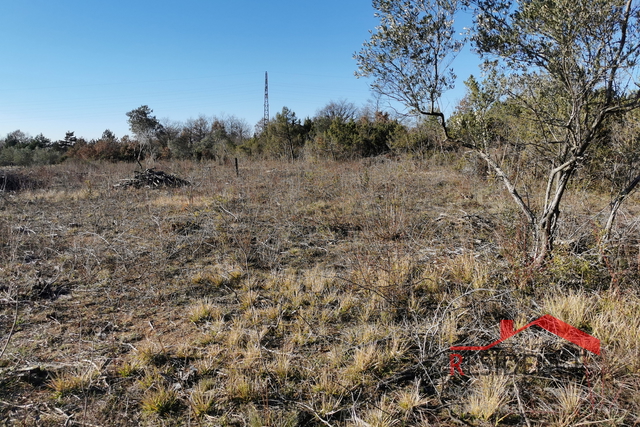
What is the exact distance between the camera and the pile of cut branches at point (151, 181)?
10852mm

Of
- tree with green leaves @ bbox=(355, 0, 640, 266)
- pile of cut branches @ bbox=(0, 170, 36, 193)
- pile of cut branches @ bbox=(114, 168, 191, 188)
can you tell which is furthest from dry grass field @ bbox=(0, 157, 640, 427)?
pile of cut branches @ bbox=(0, 170, 36, 193)

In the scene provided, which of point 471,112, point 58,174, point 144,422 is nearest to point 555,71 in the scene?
point 471,112

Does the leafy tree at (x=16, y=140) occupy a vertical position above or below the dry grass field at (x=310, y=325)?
above

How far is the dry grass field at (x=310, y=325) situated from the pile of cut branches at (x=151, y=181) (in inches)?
189

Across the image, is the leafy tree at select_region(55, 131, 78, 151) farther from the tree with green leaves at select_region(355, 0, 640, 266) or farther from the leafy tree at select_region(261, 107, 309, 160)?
the tree with green leaves at select_region(355, 0, 640, 266)

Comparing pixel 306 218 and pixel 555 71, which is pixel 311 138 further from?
pixel 555 71

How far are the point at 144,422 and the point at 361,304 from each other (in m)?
2.05

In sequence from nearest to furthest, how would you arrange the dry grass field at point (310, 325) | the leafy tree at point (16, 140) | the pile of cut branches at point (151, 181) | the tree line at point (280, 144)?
the dry grass field at point (310, 325) → the pile of cut branches at point (151, 181) → the tree line at point (280, 144) → the leafy tree at point (16, 140)

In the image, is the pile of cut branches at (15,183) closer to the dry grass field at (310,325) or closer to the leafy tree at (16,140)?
the dry grass field at (310,325)

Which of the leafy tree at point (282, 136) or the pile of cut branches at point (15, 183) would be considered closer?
the pile of cut branches at point (15, 183)

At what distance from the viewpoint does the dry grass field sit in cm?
216

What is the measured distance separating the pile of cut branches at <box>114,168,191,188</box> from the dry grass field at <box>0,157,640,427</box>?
4802 mm

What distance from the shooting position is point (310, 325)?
3.15 m

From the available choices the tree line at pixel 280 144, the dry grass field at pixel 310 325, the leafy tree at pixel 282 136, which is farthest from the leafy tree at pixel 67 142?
the dry grass field at pixel 310 325
